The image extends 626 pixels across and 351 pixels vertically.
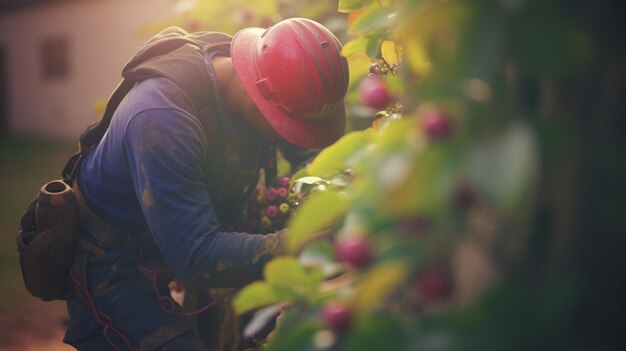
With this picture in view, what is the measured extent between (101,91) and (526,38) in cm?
1844

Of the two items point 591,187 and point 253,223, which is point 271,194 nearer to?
point 253,223

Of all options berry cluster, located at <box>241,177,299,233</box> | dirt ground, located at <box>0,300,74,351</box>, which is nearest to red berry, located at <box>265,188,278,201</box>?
berry cluster, located at <box>241,177,299,233</box>

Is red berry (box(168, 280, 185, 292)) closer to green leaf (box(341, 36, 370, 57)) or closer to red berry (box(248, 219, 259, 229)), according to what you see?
red berry (box(248, 219, 259, 229))

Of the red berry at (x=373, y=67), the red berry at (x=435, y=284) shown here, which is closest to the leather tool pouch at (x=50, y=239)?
the red berry at (x=373, y=67)

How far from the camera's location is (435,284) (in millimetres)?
1229

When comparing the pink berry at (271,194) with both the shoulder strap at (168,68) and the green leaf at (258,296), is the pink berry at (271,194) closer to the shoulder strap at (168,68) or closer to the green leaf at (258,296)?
the shoulder strap at (168,68)

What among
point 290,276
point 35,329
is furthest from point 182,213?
point 35,329

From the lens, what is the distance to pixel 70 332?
3021mm

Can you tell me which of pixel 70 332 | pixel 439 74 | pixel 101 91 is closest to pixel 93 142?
pixel 70 332

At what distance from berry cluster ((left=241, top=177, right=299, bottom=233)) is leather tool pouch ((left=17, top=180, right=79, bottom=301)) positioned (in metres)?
0.68

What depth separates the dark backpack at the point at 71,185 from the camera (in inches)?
114

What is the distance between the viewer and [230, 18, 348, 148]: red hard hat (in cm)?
282

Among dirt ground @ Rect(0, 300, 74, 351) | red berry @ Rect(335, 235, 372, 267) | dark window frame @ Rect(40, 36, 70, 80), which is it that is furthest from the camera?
dark window frame @ Rect(40, 36, 70, 80)

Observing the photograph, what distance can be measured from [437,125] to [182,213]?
5.26 feet
